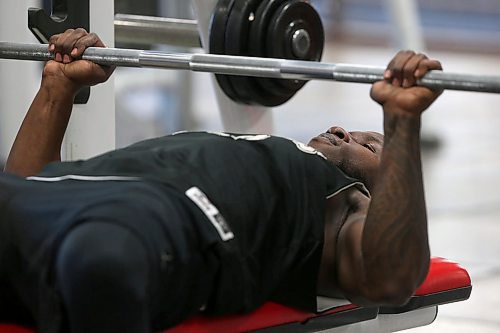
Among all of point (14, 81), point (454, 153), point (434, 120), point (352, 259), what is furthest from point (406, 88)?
point (434, 120)

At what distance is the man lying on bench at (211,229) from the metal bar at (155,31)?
86 centimetres

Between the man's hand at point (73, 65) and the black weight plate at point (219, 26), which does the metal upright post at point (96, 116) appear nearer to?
the black weight plate at point (219, 26)

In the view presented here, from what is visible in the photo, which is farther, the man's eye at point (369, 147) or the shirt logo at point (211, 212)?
the man's eye at point (369, 147)

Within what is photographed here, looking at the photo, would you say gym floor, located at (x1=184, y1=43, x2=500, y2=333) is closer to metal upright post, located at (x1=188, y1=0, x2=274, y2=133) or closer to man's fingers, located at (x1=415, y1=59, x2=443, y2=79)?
metal upright post, located at (x1=188, y1=0, x2=274, y2=133)

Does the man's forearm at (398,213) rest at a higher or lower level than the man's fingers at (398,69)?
lower

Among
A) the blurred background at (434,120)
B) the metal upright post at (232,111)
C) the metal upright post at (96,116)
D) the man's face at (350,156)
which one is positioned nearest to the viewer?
the man's face at (350,156)

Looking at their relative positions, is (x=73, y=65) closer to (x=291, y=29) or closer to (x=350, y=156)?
(x=350, y=156)

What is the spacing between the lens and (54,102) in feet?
6.48

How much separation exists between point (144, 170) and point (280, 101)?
103 cm

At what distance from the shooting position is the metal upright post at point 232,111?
2.53 m

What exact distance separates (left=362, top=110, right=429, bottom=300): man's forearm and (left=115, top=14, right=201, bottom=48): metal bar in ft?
3.64

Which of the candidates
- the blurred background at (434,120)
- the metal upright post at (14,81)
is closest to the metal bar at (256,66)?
the metal upright post at (14,81)

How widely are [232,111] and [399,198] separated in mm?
1083

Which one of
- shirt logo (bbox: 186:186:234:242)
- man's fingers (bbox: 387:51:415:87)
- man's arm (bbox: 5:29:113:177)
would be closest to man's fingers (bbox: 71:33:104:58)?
man's arm (bbox: 5:29:113:177)
